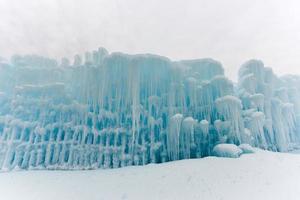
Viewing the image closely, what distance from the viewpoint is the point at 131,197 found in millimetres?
8234

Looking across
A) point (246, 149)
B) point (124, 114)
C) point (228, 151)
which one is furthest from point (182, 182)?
point (124, 114)

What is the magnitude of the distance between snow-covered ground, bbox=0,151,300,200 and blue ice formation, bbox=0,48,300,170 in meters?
2.30

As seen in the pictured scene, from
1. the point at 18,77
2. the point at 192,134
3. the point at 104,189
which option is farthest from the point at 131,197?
the point at 18,77

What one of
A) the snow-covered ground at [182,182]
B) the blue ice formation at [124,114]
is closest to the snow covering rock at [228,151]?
the snow-covered ground at [182,182]

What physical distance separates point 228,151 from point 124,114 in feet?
24.7

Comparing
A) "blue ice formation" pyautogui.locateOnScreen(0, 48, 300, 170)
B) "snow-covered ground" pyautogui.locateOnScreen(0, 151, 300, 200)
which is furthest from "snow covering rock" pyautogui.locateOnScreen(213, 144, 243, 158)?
"blue ice formation" pyautogui.locateOnScreen(0, 48, 300, 170)

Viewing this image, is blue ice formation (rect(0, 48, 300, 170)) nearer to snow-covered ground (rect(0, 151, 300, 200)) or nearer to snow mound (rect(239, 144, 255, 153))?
snow mound (rect(239, 144, 255, 153))

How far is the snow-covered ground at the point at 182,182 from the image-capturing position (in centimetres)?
764

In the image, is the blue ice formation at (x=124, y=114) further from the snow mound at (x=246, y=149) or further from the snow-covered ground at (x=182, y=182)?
the snow-covered ground at (x=182, y=182)

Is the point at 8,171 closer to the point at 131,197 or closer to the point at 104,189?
the point at 104,189

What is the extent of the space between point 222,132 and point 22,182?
41.3 ft

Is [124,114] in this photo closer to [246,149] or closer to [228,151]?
[228,151]

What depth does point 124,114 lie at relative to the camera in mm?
15297

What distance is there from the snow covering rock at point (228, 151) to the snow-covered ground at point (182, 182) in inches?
17.2
